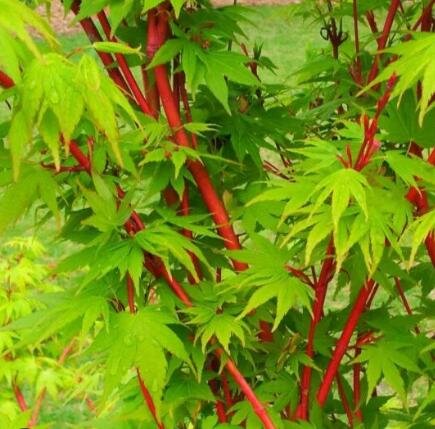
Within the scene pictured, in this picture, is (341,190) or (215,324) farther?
(215,324)

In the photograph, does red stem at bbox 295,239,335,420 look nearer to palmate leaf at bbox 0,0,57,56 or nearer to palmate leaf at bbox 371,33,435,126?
palmate leaf at bbox 371,33,435,126

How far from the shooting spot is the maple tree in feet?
5.06

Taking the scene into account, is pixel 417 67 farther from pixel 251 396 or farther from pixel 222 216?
pixel 251 396

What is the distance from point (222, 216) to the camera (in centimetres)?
194

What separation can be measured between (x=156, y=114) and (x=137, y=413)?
25.0 inches

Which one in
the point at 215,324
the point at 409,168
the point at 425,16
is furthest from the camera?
the point at 425,16

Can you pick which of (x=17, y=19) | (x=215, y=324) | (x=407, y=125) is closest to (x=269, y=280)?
(x=215, y=324)

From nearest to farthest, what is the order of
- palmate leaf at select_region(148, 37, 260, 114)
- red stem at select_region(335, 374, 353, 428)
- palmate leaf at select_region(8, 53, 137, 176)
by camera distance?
palmate leaf at select_region(8, 53, 137, 176) < palmate leaf at select_region(148, 37, 260, 114) < red stem at select_region(335, 374, 353, 428)

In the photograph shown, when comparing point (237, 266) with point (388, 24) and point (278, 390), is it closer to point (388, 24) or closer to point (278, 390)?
point (278, 390)

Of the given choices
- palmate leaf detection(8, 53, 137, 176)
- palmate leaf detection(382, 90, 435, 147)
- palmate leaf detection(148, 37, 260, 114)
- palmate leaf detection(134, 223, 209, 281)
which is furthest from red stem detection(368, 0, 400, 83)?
palmate leaf detection(8, 53, 137, 176)

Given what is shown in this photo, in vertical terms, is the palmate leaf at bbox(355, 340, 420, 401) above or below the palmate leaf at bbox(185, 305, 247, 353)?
below

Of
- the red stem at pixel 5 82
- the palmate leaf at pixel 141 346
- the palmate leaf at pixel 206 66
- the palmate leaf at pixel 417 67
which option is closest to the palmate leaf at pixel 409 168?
the palmate leaf at pixel 417 67

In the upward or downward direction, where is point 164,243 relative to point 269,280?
upward

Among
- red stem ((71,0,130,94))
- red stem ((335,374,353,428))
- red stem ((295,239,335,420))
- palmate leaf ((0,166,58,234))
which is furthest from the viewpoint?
red stem ((335,374,353,428))
